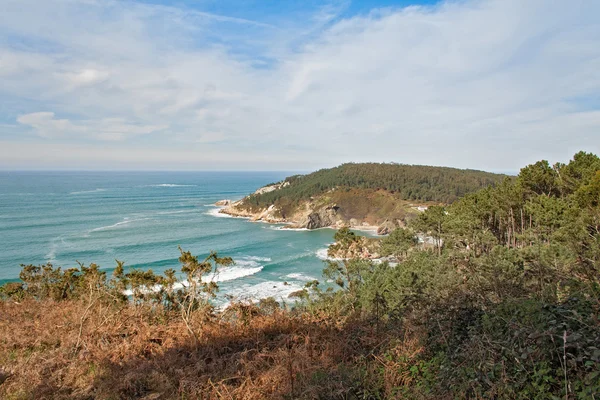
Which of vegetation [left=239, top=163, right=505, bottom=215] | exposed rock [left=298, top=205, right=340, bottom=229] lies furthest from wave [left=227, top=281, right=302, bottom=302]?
vegetation [left=239, top=163, right=505, bottom=215]

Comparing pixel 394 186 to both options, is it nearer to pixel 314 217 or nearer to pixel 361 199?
pixel 361 199

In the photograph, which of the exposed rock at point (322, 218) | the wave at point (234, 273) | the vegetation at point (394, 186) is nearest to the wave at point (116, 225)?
the vegetation at point (394, 186)

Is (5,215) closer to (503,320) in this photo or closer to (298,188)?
(298,188)

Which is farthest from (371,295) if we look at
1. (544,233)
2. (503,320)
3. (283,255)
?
(283,255)

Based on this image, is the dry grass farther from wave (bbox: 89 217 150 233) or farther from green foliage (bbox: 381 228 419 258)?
wave (bbox: 89 217 150 233)

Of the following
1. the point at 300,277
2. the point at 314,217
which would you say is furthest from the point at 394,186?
the point at 300,277

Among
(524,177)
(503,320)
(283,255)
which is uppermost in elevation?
(524,177)
